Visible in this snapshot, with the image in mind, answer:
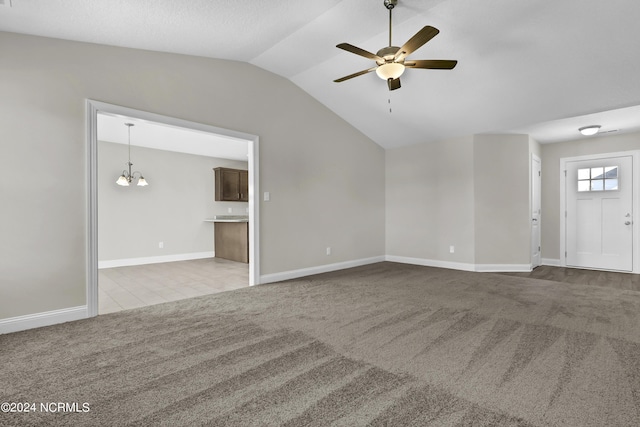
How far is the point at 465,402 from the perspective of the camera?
169cm

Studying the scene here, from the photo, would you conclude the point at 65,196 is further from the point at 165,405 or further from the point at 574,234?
the point at 574,234

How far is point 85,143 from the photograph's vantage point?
10.1ft

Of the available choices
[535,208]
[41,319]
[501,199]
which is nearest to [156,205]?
[41,319]

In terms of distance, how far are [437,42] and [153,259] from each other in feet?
22.1

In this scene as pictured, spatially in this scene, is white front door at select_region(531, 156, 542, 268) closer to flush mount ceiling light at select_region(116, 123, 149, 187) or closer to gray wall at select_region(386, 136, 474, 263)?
gray wall at select_region(386, 136, 474, 263)

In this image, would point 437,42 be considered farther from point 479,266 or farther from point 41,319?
point 41,319

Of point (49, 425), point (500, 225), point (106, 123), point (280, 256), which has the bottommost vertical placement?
point (49, 425)

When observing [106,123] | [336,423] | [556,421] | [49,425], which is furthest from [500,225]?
[106,123]

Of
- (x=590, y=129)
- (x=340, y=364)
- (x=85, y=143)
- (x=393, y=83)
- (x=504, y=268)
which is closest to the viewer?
(x=340, y=364)

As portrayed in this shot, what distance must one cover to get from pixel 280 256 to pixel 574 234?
18.6ft

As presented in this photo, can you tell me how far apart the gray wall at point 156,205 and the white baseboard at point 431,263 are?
4530mm

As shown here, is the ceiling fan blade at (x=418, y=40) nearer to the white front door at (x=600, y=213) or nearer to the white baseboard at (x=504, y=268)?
the white baseboard at (x=504, y=268)

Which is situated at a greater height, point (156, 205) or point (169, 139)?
point (169, 139)

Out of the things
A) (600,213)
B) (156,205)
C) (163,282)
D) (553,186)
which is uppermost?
(553,186)
